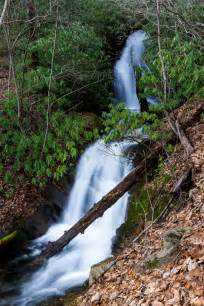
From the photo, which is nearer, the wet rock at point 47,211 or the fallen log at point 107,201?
the fallen log at point 107,201

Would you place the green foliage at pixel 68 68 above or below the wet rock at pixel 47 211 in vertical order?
above

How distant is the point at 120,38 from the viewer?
19.0 meters

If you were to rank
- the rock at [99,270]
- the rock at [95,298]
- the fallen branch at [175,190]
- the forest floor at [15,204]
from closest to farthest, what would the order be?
the rock at [95,298] < the rock at [99,270] < the fallen branch at [175,190] < the forest floor at [15,204]

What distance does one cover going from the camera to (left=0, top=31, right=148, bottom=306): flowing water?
27.5ft

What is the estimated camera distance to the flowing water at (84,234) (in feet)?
27.5

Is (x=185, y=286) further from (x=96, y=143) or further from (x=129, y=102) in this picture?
(x=129, y=102)

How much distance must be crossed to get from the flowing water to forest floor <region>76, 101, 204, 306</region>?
190cm

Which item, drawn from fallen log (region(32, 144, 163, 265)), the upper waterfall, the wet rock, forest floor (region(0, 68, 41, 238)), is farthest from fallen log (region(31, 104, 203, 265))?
the upper waterfall

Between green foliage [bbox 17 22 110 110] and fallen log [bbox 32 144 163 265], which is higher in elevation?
green foliage [bbox 17 22 110 110]

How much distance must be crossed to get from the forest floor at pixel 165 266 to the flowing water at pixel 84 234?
6.24 feet

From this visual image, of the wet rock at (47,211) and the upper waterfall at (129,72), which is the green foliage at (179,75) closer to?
the wet rock at (47,211)

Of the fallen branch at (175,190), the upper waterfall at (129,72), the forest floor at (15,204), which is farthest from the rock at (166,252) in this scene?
the upper waterfall at (129,72)

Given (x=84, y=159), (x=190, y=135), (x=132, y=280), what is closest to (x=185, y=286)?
(x=132, y=280)

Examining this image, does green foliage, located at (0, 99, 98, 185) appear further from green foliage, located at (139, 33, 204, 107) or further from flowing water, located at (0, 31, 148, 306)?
green foliage, located at (139, 33, 204, 107)
